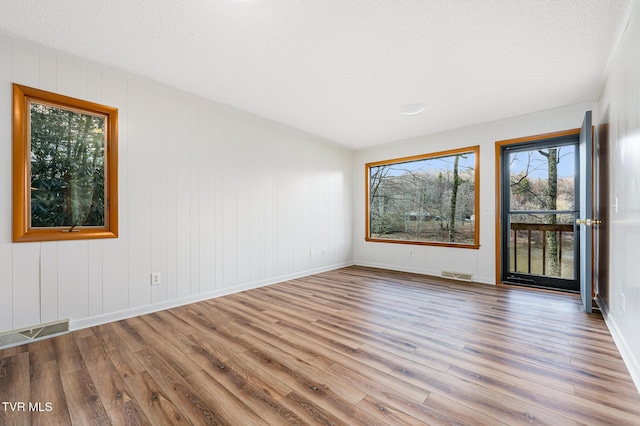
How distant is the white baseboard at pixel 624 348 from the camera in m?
1.77

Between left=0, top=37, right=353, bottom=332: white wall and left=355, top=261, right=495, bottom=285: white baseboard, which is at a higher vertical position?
left=0, top=37, right=353, bottom=332: white wall

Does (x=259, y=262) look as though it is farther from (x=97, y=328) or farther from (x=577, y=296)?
(x=577, y=296)

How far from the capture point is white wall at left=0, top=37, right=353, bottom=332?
7.95 feet

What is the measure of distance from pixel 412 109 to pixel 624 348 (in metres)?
3.07

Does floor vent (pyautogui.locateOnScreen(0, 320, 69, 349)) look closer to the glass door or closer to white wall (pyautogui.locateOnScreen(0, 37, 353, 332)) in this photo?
white wall (pyautogui.locateOnScreen(0, 37, 353, 332))

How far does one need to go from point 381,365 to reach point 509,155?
388 centimetres

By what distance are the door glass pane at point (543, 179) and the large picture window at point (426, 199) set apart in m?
0.52

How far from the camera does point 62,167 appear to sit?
263 centimetres

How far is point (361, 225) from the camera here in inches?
237

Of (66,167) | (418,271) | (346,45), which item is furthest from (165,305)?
(418,271)

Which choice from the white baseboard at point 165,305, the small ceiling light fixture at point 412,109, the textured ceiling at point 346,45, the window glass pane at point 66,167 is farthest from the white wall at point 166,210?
the small ceiling light fixture at point 412,109

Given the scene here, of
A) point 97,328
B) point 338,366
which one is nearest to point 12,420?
point 97,328

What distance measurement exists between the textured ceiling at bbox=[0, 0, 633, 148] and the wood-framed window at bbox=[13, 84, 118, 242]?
1.71 feet

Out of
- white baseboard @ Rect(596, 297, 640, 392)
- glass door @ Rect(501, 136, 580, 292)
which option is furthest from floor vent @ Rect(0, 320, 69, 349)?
glass door @ Rect(501, 136, 580, 292)
